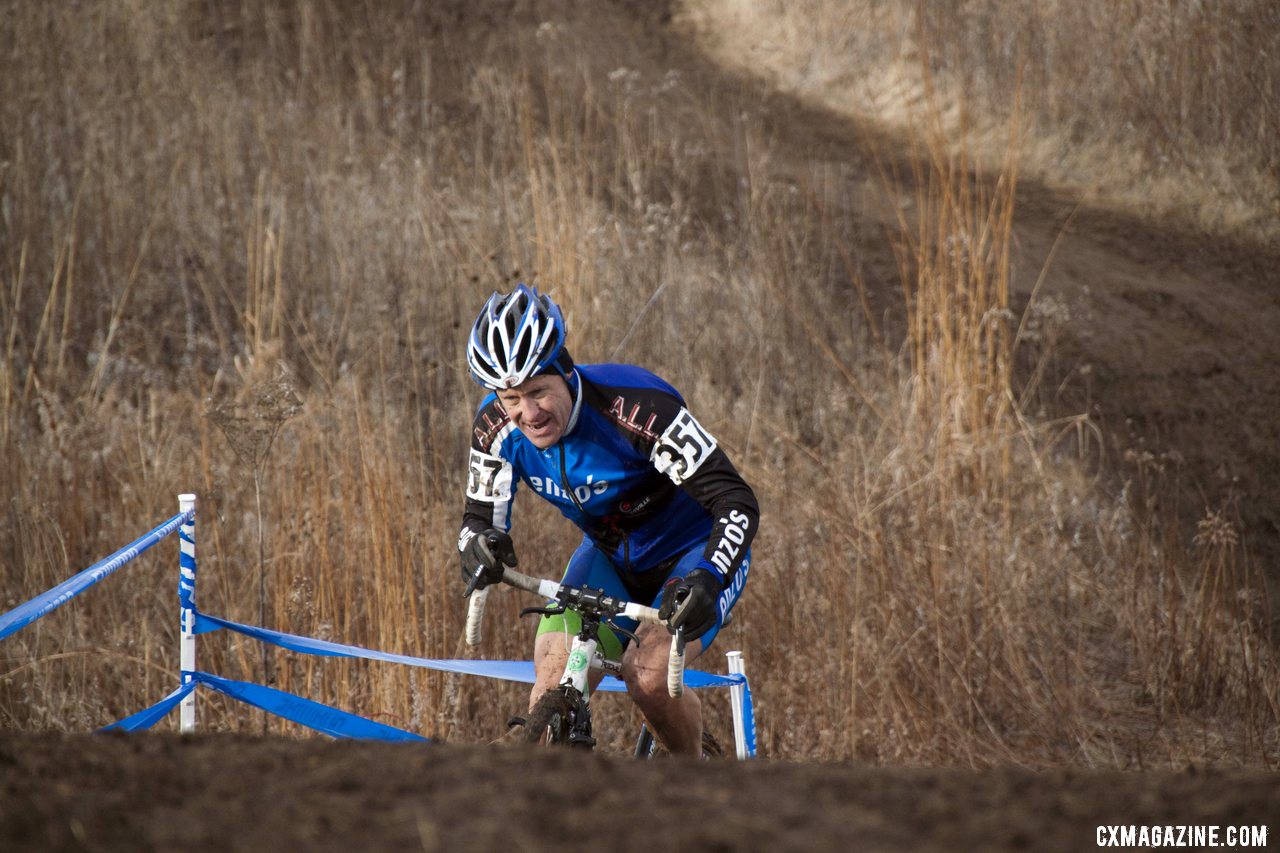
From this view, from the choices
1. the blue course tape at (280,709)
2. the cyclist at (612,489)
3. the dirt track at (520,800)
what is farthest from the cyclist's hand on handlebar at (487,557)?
the dirt track at (520,800)

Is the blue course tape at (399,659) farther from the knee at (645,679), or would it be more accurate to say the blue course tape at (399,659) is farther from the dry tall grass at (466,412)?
the dry tall grass at (466,412)

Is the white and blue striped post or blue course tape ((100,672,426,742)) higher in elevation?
the white and blue striped post

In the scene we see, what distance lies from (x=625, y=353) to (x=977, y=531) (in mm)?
3340

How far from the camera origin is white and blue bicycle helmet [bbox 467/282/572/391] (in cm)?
395

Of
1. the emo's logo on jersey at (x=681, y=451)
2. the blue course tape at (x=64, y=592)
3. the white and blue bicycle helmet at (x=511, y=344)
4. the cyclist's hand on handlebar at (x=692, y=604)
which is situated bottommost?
the blue course tape at (x=64, y=592)

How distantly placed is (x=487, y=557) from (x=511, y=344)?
0.65 metres

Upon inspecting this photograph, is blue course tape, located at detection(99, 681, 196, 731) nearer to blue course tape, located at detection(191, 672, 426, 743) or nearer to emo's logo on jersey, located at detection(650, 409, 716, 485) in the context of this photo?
blue course tape, located at detection(191, 672, 426, 743)

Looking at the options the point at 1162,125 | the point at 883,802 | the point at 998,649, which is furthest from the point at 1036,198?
the point at 883,802

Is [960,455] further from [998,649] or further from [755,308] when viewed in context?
[755,308]

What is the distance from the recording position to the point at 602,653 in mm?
3900

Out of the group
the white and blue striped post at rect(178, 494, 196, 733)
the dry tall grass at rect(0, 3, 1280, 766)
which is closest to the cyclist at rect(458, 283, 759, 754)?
the white and blue striped post at rect(178, 494, 196, 733)

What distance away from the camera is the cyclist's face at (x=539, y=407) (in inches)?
160

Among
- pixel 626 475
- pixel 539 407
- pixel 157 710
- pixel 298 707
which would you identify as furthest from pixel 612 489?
pixel 157 710

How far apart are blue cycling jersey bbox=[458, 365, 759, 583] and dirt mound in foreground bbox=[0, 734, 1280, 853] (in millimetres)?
1318
